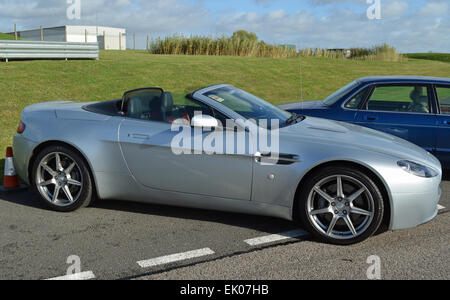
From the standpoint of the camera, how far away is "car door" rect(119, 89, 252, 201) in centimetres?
445

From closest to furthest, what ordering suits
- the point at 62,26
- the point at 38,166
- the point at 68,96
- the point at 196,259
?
1. the point at 196,259
2. the point at 38,166
3. the point at 68,96
4. the point at 62,26

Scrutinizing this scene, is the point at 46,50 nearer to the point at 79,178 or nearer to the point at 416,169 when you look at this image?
the point at 79,178

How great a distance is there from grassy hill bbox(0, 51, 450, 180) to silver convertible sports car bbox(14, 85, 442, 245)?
2.30 m

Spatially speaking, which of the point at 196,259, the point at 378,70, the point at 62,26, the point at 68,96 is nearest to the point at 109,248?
the point at 196,259

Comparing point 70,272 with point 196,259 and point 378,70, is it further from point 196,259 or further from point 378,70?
point 378,70

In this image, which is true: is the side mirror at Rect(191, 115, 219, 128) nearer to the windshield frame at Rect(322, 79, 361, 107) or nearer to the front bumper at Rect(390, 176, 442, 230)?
the front bumper at Rect(390, 176, 442, 230)

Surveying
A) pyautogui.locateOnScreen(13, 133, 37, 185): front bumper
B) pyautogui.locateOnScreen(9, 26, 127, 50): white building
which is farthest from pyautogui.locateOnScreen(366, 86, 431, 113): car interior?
pyautogui.locateOnScreen(9, 26, 127, 50): white building

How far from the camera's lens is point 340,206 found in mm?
4270

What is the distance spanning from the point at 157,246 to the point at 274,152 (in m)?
1.35

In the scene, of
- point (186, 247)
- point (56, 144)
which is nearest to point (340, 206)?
point (186, 247)

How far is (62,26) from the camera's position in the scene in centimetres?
5925

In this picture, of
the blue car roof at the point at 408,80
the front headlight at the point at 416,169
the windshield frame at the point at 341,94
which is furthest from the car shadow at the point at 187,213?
the blue car roof at the point at 408,80

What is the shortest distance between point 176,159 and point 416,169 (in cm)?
223
